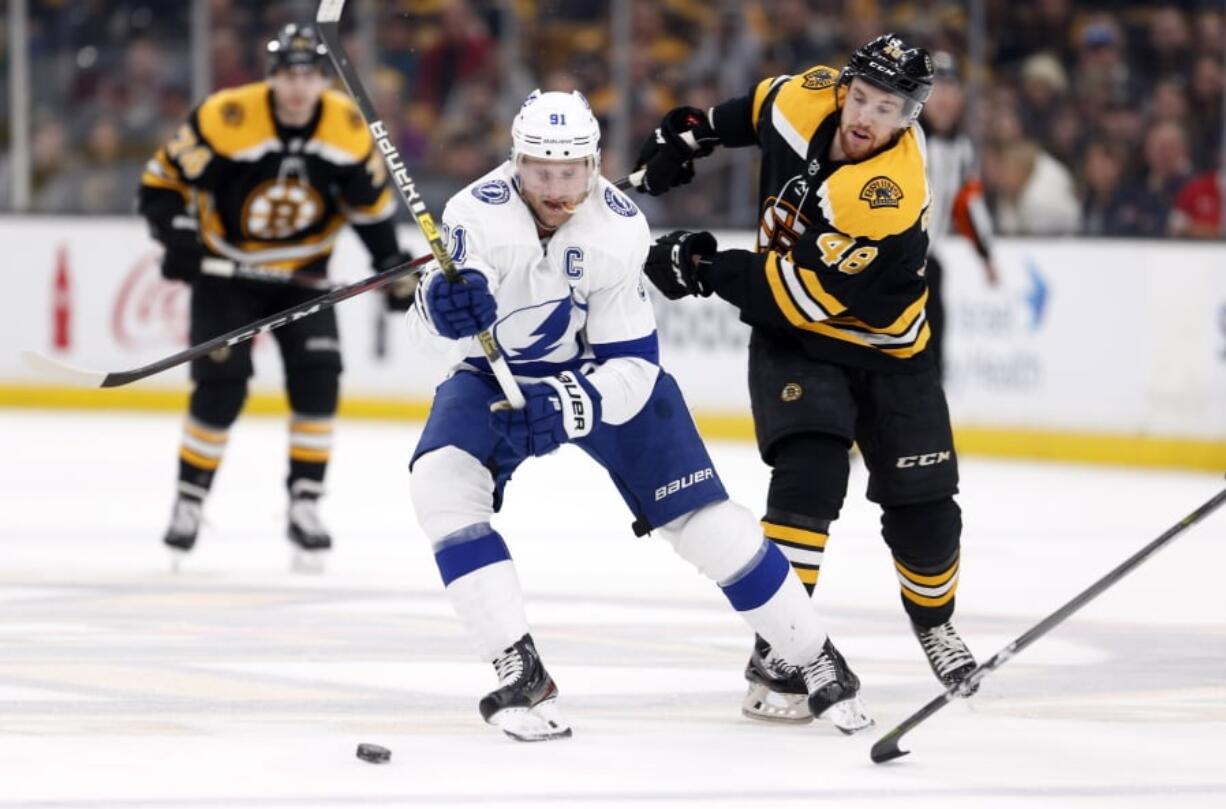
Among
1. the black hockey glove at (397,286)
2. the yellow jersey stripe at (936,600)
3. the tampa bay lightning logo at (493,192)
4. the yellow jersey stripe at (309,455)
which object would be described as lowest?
the yellow jersey stripe at (309,455)

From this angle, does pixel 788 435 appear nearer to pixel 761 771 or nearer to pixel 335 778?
pixel 761 771

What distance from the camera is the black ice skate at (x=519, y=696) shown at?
11.9 feet

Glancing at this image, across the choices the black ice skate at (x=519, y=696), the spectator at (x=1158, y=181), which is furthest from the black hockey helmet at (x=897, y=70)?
the spectator at (x=1158, y=181)

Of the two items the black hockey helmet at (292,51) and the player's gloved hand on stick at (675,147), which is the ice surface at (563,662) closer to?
the player's gloved hand on stick at (675,147)

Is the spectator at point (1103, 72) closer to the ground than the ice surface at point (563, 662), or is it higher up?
higher up

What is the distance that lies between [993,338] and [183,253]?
3.51 m

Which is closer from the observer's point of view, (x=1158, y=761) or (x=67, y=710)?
(x=1158, y=761)

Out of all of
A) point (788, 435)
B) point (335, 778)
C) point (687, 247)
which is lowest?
point (335, 778)

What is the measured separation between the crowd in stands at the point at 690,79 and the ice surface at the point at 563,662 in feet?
4.86

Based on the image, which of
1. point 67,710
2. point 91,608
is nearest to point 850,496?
point 91,608

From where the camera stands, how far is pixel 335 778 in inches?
132

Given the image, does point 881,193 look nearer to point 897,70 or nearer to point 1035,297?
point 897,70

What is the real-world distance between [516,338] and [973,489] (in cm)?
407

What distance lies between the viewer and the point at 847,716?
377 cm
